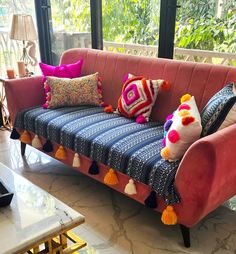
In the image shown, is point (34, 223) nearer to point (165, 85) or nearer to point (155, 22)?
point (165, 85)

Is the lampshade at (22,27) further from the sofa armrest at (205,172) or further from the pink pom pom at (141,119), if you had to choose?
the sofa armrest at (205,172)

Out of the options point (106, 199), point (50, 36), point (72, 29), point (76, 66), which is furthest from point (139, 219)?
point (50, 36)

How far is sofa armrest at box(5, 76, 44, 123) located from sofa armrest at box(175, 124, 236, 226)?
5.04ft

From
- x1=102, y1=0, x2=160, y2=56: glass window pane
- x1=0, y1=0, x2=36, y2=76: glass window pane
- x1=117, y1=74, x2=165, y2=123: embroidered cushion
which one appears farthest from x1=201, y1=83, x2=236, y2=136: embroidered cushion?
x1=0, y1=0, x2=36, y2=76: glass window pane

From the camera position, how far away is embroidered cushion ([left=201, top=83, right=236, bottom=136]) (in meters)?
1.55

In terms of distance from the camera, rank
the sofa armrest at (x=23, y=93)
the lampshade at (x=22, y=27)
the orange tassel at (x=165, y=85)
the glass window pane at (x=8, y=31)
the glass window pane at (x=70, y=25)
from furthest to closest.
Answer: the glass window pane at (x=8, y=31)
the glass window pane at (x=70, y=25)
the lampshade at (x=22, y=27)
the sofa armrest at (x=23, y=93)
the orange tassel at (x=165, y=85)

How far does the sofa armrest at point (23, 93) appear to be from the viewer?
2441 mm

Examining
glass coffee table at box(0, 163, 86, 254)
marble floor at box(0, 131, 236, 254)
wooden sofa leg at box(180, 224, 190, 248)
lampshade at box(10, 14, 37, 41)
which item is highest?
lampshade at box(10, 14, 37, 41)

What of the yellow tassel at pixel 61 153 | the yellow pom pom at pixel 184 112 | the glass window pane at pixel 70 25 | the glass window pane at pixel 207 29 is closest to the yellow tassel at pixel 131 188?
the yellow pom pom at pixel 184 112

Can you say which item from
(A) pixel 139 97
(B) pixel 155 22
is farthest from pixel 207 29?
(A) pixel 139 97

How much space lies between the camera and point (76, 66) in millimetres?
2607

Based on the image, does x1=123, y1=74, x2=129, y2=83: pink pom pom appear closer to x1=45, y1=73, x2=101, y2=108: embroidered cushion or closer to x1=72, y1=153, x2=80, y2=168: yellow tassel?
x1=45, y1=73, x2=101, y2=108: embroidered cushion

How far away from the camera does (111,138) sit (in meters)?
1.86

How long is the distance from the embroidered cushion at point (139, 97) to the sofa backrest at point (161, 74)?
0.09m
